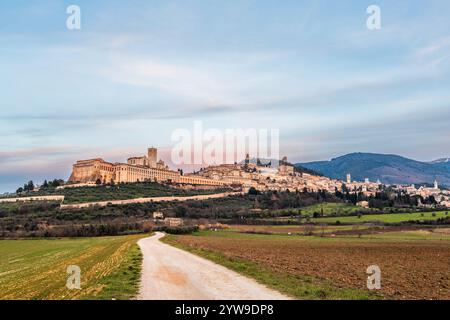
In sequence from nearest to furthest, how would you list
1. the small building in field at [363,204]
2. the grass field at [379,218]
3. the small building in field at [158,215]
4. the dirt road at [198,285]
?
the dirt road at [198,285] < the grass field at [379,218] < the small building in field at [158,215] < the small building in field at [363,204]

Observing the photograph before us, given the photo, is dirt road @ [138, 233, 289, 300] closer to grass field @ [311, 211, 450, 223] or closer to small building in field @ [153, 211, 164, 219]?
grass field @ [311, 211, 450, 223]

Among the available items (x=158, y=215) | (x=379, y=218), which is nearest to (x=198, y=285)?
(x=379, y=218)

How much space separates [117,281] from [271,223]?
105m

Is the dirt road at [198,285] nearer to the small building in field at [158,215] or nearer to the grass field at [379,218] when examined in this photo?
the grass field at [379,218]

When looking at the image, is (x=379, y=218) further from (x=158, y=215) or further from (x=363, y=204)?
(x=158, y=215)

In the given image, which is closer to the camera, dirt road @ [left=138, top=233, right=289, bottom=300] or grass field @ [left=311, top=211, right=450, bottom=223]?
dirt road @ [left=138, top=233, right=289, bottom=300]

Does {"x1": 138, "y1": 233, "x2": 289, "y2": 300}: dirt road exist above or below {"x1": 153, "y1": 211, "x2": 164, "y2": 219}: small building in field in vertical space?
above

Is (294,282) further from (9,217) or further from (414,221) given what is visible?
(9,217)

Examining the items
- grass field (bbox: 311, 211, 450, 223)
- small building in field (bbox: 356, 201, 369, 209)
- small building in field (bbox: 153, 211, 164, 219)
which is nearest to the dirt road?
grass field (bbox: 311, 211, 450, 223)

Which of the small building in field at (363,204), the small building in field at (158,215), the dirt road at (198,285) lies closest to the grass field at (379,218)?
the small building in field at (363,204)

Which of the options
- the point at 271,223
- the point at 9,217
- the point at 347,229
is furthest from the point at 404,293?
the point at 9,217

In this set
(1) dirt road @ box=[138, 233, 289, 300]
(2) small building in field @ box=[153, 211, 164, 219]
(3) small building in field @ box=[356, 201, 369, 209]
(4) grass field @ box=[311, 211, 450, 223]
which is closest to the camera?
(1) dirt road @ box=[138, 233, 289, 300]
